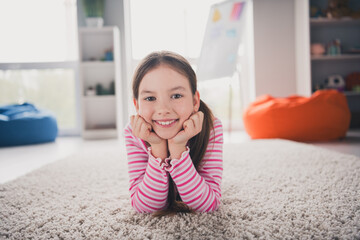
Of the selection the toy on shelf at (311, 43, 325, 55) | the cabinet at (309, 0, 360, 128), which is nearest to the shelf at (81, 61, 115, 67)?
the toy on shelf at (311, 43, 325, 55)

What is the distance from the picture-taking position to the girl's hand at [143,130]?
828 mm

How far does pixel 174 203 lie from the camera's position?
100cm

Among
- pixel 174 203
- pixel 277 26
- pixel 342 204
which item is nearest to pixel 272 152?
pixel 342 204

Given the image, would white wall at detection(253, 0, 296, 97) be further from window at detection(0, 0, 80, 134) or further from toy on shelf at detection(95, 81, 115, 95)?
window at detection(0, 0, 80, 134)

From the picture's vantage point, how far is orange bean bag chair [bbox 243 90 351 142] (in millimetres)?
2652

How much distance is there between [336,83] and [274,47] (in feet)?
3.12

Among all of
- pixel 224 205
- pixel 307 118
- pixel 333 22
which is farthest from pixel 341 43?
pixel 224 205

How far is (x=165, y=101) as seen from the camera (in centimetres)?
84

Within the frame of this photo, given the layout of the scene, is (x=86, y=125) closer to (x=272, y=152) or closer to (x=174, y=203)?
(x=272, y=152)

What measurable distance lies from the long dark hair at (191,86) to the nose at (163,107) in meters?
0.11

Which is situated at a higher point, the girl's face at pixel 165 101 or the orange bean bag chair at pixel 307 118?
the girl's face at pixel 165 101

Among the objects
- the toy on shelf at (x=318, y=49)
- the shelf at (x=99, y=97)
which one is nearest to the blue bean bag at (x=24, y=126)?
the shelf at (x=99, y=97)

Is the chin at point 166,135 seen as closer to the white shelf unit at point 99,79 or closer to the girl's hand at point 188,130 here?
the girl's hand at point 188,130

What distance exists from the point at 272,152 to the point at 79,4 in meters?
3.29
